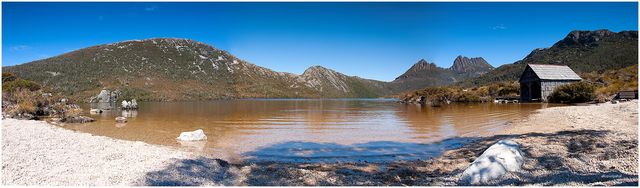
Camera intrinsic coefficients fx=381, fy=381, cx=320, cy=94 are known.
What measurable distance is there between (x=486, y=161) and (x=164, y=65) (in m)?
157

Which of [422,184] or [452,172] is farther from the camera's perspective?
[452,172]

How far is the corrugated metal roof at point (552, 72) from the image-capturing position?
51.0 m

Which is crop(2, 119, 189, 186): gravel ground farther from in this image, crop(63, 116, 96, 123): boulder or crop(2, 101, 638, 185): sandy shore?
crop(63, 116, 96, 123): boulder

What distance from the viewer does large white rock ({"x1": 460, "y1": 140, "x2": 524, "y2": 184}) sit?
7562 mm

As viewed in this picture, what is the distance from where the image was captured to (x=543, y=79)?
50.2 metres

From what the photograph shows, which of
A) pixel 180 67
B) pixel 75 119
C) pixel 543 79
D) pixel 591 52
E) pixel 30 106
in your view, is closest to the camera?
pixel 75 119

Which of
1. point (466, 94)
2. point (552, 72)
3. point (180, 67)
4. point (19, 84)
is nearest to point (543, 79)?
point (552, 72)

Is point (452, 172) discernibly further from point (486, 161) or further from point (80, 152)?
point (80, 152)

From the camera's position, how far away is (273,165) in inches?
436

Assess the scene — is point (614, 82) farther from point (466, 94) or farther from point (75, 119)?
point (75, 119)

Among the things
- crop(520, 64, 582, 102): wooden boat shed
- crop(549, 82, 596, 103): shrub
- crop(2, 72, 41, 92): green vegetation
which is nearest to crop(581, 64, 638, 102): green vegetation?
crop(549, 82, 596, 103): shrub

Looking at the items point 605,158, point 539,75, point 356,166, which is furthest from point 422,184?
point 539,75

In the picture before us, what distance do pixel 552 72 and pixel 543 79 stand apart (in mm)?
3263

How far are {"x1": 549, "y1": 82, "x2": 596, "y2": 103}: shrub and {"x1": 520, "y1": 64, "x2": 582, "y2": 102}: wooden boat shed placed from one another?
187 centimetres
